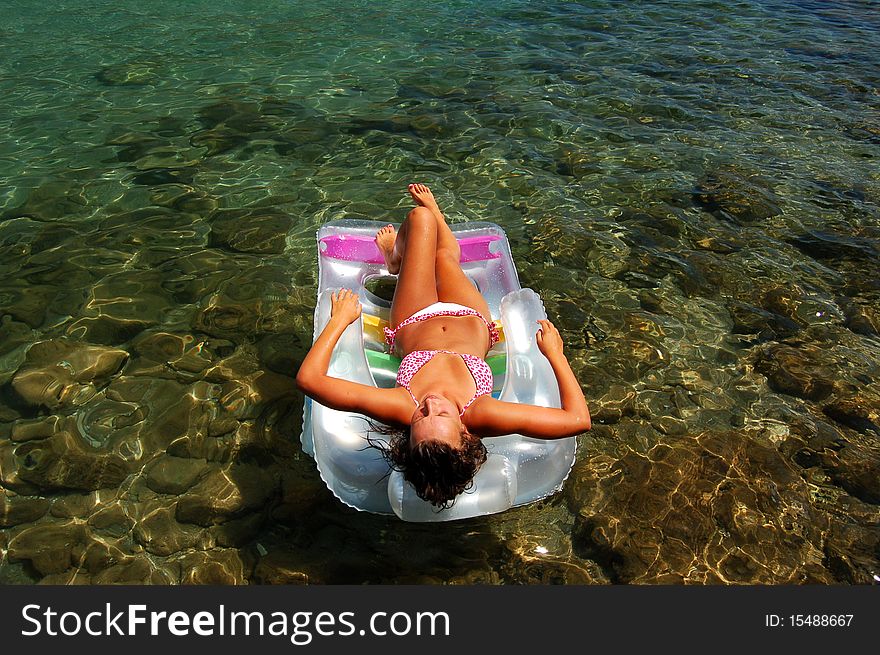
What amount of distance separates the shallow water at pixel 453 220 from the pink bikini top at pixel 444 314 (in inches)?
26.0

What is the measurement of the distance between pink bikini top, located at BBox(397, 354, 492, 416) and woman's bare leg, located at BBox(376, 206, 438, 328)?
48 centimetres

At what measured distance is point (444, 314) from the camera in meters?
3.74

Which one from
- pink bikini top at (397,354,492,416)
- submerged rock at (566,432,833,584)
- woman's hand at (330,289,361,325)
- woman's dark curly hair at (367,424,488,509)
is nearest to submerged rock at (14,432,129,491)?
woman's hand at (330,289,361,325)

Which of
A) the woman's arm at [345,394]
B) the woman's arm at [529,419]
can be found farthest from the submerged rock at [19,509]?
the woman's arm at [529,419]

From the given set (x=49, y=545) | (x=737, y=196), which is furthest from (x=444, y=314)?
(x=737, y=196)

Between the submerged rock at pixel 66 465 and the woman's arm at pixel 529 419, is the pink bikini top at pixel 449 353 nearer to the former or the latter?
the woman's arm at pixel 529 419

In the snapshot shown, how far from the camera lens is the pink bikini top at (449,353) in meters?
3.25

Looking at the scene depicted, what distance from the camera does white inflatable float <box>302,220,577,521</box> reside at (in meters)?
2.84

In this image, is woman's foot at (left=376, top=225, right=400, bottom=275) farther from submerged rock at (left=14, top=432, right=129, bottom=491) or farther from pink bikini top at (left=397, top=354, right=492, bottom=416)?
submerged rock at (left=14, top=432, right=129, bottom=491)

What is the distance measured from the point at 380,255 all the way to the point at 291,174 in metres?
2.12

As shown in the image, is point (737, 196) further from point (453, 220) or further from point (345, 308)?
point (345, 308)

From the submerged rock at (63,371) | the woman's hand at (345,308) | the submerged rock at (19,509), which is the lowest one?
the submerged rock at (19,509)

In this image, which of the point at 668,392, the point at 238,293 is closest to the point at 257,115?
the point at 238,293

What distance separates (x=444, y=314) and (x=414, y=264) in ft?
1.43
